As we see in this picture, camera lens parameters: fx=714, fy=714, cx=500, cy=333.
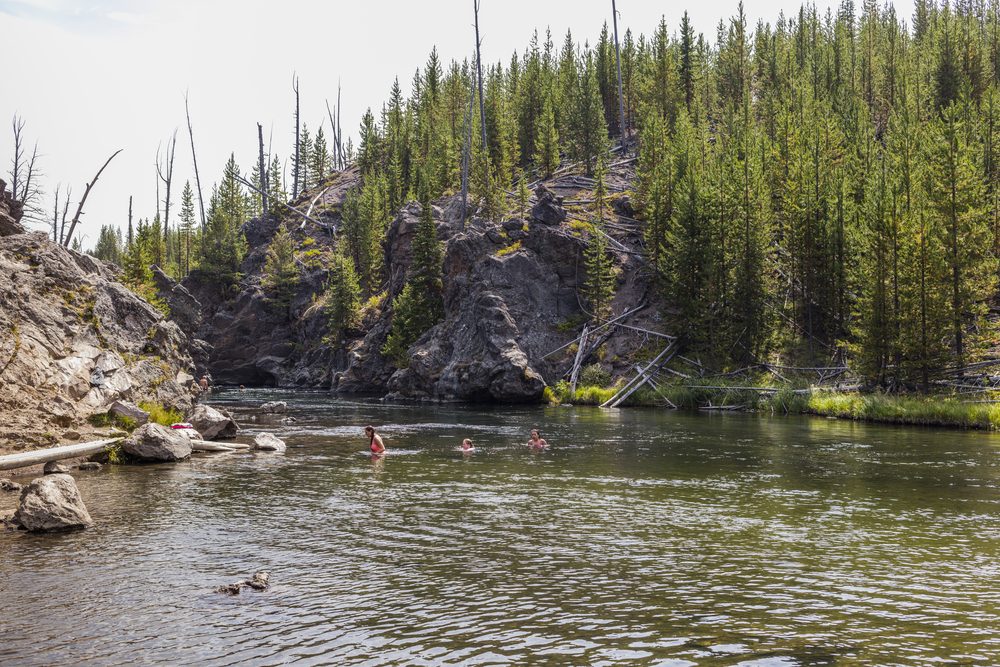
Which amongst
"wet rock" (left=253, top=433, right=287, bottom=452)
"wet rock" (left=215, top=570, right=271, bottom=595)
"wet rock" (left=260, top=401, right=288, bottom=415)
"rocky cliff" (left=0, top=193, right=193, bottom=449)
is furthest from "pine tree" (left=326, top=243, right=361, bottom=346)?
"wet rock" (left=215, top=570, right=271, bottom=595)

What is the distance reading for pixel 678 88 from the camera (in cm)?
10375

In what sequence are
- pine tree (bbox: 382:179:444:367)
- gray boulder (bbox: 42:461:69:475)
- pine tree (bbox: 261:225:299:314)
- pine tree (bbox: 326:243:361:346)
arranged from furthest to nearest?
pine tree (bbox: 261:225:299:314) < pine tree (bbox: 326:243:361:346) < pine tree (bbox: 382:179:444:367) < gray boulder (bbox: 42:461:69:475)

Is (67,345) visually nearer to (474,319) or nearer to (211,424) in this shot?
(211,424)

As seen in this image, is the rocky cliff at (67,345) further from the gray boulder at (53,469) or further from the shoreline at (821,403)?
the shoreline at (821,403)

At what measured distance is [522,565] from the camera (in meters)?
13.9

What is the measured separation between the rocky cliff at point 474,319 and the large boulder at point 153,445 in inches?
1540

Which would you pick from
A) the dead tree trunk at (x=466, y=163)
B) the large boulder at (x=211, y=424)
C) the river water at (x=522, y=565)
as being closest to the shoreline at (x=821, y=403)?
the river water at (x=522, y=565)

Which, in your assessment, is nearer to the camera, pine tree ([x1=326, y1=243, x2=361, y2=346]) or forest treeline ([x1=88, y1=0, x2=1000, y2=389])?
forest treeline ([x1=88, y1=0, x2=1000, y2=389])

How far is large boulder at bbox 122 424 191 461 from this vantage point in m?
27.4

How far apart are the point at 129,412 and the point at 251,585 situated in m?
21.0

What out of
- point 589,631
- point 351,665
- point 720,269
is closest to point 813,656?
point 589,631

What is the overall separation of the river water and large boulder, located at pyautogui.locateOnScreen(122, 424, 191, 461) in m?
1.26

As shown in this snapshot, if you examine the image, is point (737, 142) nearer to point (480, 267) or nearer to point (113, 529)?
point (480, 267)

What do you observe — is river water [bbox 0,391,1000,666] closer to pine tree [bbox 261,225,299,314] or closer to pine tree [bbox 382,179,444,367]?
pine tree [bbox 382,179,444,367]
